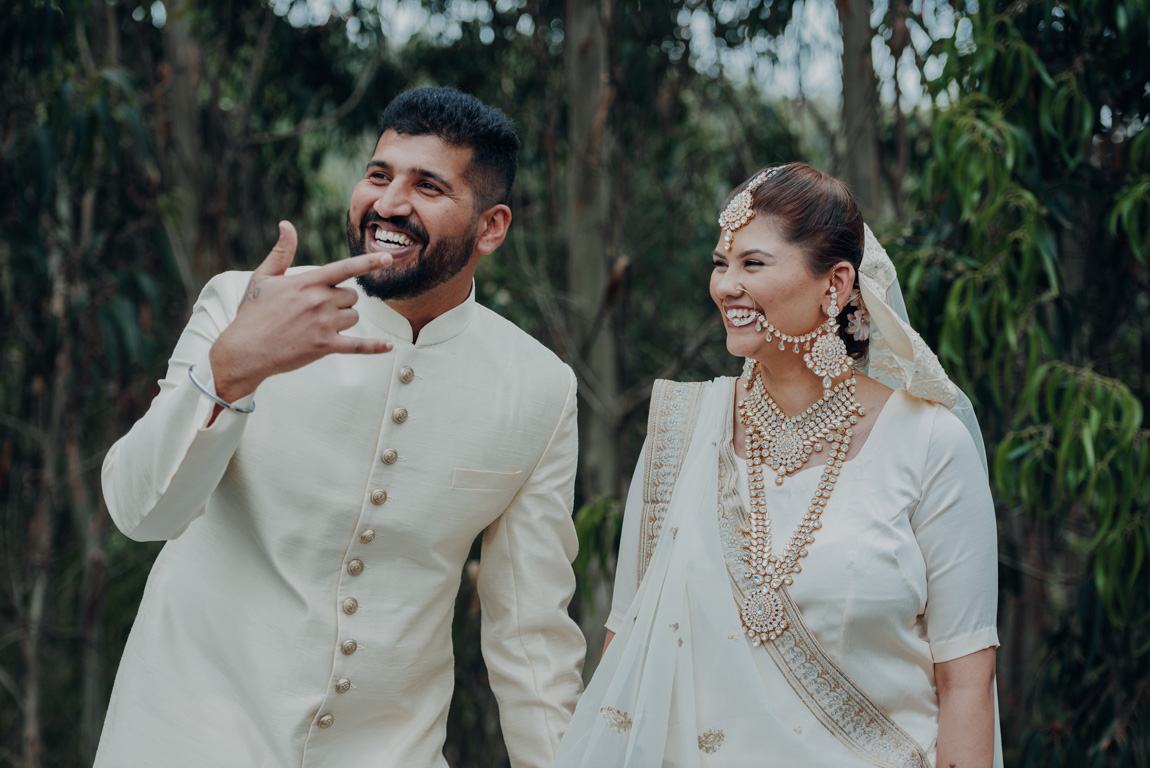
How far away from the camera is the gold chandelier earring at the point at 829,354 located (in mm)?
1646

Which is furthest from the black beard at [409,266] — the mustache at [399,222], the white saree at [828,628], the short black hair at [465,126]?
the white saree at [828,628]

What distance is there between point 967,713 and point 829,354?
0.57 metres

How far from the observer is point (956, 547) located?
1529mm

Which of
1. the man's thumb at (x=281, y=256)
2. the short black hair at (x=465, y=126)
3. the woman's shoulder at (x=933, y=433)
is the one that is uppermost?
the short black hair at (x=465, y=126)

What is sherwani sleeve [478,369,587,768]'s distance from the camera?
1.75 metres

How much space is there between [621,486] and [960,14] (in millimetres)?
1707

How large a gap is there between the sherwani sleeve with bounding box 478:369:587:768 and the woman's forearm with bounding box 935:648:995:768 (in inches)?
23.4

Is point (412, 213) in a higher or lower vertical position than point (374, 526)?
higher

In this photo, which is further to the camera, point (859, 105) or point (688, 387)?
point (859, 105)

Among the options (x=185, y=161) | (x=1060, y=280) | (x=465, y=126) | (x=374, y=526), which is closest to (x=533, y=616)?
(x=374, y=526)

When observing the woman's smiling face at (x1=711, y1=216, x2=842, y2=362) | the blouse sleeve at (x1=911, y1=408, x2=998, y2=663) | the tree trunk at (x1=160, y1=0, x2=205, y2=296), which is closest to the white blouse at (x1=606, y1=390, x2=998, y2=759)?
the blouse sleeve at (x1=911, y1=408, x2=998, y2=663)

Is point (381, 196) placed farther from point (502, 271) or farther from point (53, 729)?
point (53, 729)

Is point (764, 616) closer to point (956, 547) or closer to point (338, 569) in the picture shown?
point (956, 547)

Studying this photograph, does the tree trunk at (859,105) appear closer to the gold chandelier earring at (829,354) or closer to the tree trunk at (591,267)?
the tree trunk at (591,267)
